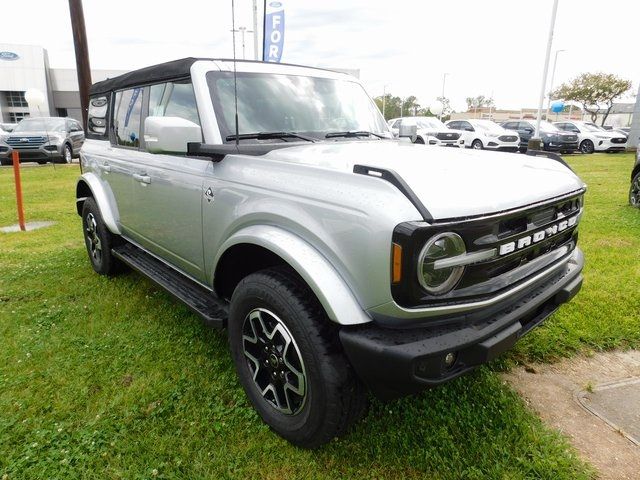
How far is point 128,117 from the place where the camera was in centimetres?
377

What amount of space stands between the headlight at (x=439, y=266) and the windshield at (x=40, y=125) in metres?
17.2

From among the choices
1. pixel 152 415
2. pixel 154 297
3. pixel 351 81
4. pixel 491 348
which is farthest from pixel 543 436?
pixel 154 297

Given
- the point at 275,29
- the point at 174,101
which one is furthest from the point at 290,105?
the point at 275,29

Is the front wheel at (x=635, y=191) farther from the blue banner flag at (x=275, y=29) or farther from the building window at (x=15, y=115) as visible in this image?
the building window at (x=15, y=115)

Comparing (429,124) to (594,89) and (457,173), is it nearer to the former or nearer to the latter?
(457,173)

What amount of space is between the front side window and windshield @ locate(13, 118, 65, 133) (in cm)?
1392

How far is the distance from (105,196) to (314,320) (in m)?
3.08

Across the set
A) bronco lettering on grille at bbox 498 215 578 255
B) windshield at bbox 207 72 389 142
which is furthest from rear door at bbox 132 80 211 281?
bronco lettering on grille at bbox 498 215 578 255

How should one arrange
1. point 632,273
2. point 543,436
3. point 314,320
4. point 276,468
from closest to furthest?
point 314,320, point 276,468, point 543,436, point 632,273

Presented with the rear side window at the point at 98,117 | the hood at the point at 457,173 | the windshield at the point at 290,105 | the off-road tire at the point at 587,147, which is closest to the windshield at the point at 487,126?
the off-road tire at the point at 587,147

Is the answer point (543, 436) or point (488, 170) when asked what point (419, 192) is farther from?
point (543, 436)

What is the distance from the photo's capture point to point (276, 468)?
84.6 inches

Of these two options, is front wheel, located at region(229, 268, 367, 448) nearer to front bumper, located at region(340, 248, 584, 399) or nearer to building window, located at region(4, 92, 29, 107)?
front bumper, located at region(340, 248, 584, 399)

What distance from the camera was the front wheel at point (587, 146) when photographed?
70.9ft
